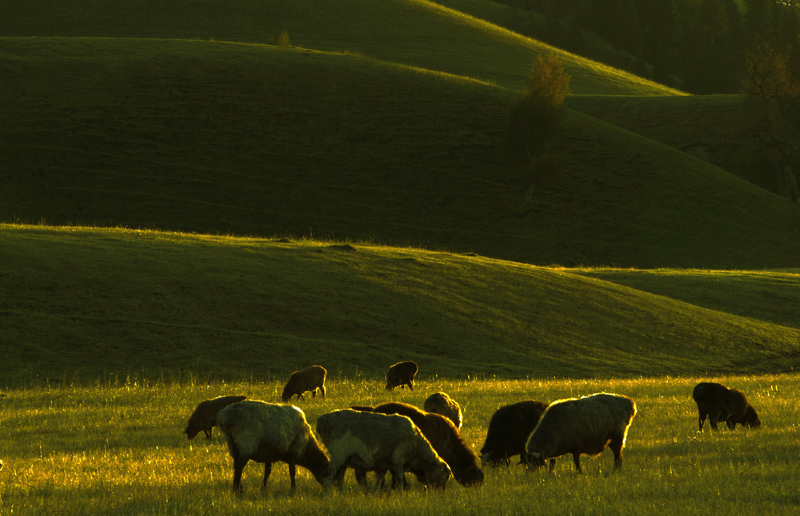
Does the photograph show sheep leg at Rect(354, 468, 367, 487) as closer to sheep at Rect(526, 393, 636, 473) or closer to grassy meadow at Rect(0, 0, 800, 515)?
grassy meadow at Rect(0, 0, 800, 515)

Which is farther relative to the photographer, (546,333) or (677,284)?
(677,284)

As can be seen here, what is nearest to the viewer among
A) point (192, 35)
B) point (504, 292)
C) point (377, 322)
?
point (377, 322)

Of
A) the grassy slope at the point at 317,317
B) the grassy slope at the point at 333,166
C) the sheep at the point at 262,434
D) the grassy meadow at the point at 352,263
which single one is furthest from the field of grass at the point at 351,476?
the grassy slope at the point at 333,166

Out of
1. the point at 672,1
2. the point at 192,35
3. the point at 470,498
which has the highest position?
the point at 672,1

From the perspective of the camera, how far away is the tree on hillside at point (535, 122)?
84875mm

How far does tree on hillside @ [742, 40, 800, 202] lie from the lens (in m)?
101

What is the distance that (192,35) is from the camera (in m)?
130

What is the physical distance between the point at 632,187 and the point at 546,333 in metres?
52.1

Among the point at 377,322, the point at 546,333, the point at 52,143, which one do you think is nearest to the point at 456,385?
the point at 377,322

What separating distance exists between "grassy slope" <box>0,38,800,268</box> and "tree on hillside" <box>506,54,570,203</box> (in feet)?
6.88

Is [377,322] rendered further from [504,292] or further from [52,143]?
[52,143]

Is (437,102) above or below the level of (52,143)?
above

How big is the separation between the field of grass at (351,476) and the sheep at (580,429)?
349 mm

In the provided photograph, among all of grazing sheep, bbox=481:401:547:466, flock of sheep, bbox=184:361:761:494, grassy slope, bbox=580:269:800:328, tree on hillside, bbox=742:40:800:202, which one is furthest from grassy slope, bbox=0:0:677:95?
flock of sheep, bbox=184:361:761:494
